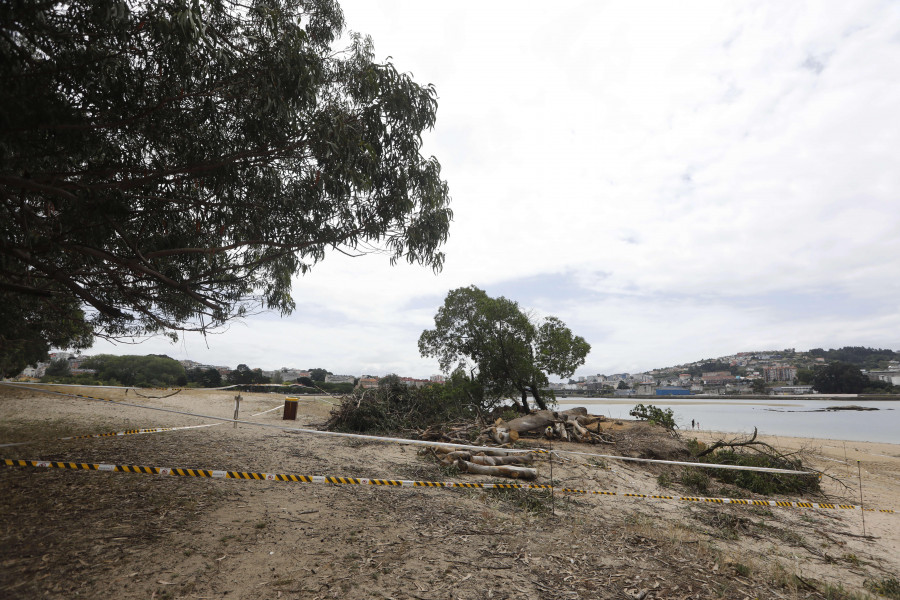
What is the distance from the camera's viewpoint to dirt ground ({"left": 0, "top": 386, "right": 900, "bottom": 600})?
3.88 meters

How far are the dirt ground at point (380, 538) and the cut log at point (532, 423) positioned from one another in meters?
4.47

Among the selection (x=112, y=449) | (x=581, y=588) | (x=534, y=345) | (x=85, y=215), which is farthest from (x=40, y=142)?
(x=534, y=345)

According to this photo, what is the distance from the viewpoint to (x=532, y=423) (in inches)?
554

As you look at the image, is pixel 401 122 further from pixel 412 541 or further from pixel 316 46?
pixel 412 541

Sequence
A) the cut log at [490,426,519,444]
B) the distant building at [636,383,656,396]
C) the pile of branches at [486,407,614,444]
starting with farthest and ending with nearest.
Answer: the distant building at [636,383,656,396] < the pile of branches at [486,407,614,444] < the cut log at [490,426,519,444]

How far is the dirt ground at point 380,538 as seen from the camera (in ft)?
12.7

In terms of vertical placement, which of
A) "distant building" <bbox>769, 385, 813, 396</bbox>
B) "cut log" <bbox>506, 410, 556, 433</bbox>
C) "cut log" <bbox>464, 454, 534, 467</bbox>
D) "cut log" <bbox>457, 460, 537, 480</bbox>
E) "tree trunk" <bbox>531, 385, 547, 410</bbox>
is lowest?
"cut log" <bbox>457, 460, 537, 480</bbox>

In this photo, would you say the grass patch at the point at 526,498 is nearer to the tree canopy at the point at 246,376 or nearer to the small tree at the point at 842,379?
the tree canopy at the point at 246,376

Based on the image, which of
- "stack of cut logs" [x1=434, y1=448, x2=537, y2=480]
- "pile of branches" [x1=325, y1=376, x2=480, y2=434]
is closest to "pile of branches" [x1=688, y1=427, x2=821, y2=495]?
"stack of cut logs" [x1=434, y1=448, x2=537, y2=480]

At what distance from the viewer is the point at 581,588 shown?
13.4 ft

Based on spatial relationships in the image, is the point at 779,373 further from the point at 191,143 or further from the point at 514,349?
the point at 191,143

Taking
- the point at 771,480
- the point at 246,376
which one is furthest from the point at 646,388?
the point at 771,480

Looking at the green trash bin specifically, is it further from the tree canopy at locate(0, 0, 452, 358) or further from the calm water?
the calm water

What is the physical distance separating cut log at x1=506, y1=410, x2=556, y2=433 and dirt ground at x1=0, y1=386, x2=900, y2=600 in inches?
176
